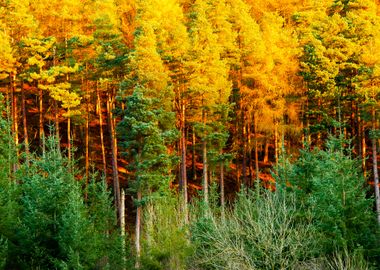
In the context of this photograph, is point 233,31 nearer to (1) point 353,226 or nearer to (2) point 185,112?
(2) point 185,112

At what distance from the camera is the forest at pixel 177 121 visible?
73.2 feet

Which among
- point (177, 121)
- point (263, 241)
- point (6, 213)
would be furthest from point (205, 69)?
point (263, 241)

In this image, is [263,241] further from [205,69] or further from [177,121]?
[177,121]

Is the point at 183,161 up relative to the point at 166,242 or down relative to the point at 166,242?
up

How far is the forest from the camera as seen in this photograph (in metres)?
22.3

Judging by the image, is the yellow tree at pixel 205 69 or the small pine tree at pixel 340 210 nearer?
the small pine tree at pixel 340 210

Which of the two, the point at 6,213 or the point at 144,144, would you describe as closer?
the point at 6,213

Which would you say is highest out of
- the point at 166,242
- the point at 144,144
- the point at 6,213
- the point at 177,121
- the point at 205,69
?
the point at 205,69

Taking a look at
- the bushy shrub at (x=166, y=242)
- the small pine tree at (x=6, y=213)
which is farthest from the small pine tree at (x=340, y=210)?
the small pine tree at (x=6, y=213)

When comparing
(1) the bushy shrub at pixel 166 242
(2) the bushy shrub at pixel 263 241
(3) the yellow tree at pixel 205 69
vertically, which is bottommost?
(1) the bushy shrub at pixel 166 242

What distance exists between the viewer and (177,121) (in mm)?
35531

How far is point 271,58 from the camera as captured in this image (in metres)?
34.9

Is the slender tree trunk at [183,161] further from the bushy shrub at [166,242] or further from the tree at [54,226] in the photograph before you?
the tree at [54,226]

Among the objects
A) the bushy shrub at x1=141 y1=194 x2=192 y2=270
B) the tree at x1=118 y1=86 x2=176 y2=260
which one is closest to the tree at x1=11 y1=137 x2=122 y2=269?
the bushy shrub at x1=141 y1=194 x2=192 y2=270
